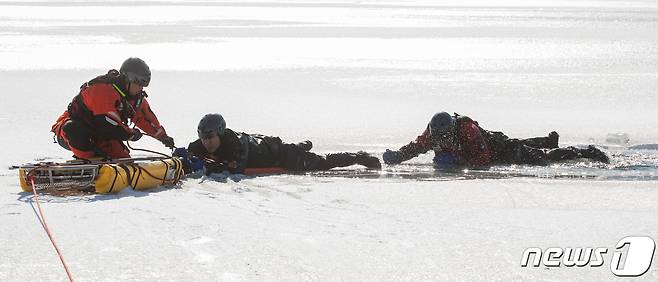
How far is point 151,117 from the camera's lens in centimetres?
756

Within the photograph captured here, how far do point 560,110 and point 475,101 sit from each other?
1.34 m

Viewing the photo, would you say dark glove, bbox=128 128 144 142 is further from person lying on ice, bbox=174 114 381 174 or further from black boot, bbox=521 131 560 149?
black boot, bbox=521 131 560 149

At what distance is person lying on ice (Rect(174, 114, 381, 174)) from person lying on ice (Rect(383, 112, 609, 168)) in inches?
18.4

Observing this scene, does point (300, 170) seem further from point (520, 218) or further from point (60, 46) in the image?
point (60, 46)

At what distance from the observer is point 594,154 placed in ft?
27.5

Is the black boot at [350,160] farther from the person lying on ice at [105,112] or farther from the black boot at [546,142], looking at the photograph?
the black boot at [546,142]

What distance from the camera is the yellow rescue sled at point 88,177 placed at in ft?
20.2

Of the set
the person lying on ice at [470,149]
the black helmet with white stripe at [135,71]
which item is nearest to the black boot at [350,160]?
the person lying on ice at [470,149]

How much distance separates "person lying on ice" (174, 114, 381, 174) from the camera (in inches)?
289

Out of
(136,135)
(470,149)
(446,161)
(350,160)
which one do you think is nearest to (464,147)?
(470,149)

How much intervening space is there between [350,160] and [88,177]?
8.54 ft

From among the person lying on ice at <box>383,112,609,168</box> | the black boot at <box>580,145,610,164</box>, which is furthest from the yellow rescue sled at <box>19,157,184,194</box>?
the black boot at <box>580,145,610,164</box>

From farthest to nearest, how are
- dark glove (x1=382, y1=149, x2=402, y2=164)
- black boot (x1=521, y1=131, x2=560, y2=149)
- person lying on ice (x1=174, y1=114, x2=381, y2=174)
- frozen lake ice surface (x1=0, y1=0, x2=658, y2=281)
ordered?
black boot (x1=521, y1=131, x2=560, y2=149)
dark glove (x1=382, y1=149, x2=402, y2=164)
person lying on ice (x1=174, y1=114, x2=381, y2=174)
frozen lake ice surface (x1=0, y1=0, x2=658, y2=281)

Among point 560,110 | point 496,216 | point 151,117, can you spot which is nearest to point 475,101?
point 560,110
